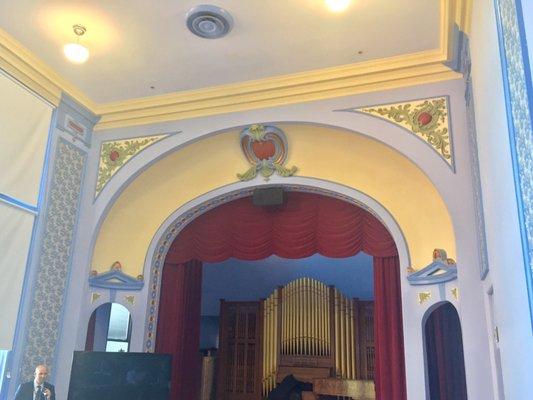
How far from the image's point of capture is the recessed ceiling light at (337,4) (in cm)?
430

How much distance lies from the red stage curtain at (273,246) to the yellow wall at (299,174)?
0.32 m

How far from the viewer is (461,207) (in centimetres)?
460

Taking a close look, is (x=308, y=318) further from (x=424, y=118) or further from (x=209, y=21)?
(x=209, y=21)

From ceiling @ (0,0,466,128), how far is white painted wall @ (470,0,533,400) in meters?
1.02

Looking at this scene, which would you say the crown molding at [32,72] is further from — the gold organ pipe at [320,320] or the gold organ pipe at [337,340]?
the gold organ pipe at [337,340]

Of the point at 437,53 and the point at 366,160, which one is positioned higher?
the point at 437,53

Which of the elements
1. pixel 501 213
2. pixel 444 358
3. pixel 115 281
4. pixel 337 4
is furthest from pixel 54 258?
pixel 501 213

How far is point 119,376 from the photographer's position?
196 inches

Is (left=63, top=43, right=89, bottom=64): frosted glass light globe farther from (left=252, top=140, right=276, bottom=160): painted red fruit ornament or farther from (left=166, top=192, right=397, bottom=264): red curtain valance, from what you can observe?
(left=166, top=192, right=397, bottom=264): red curtain valance

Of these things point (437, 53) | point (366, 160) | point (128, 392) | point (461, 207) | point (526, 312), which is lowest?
point (128, 392)

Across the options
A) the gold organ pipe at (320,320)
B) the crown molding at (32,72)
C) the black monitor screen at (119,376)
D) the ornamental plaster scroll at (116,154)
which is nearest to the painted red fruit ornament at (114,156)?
the ornamental plaster scroll at (116,154)

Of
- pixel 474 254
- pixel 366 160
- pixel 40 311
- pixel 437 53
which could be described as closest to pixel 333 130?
pixel 366 160

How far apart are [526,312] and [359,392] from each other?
6.04m

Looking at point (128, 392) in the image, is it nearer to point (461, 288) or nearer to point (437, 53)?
point (461, 288)
